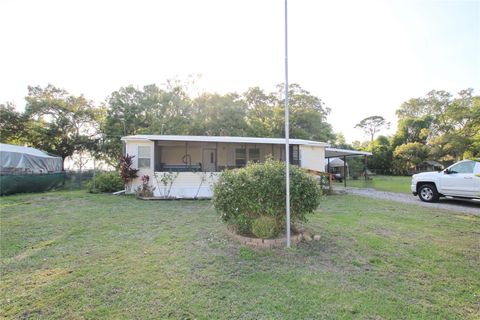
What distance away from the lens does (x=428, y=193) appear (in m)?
8.84

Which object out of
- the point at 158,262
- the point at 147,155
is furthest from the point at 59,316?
the point at 147,155

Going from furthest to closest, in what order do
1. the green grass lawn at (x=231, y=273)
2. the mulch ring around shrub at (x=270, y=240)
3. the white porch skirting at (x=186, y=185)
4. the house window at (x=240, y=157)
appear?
1. the house window at (x=240, y=157)
2. the white porch skirting at (x=186, y=185)
3. the mulch ring around shrub at (x=270, y=240)
4. the green grass lawn at (x=231, y=273)

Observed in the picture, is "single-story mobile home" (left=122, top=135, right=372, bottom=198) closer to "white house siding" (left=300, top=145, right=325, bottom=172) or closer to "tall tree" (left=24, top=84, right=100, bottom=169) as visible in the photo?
"white house siding" (left=300, top=145, right=325, bottom=172)

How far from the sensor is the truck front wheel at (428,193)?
8.68 metres

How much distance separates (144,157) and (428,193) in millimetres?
11802

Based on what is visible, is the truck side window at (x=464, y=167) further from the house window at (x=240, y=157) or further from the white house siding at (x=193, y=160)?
the house window at (x=240, y=157)

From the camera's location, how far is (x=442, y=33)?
7996 millimetres

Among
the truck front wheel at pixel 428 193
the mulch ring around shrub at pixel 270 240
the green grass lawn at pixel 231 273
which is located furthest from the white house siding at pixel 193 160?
the mulch ring around shrub at pixel 270 240

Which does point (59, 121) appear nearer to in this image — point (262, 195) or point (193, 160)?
point (193, 160)

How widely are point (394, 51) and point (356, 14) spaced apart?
3954mm

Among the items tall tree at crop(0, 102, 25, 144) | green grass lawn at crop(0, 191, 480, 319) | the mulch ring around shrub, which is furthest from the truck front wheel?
tall tree at crop(0, 102, 25, 144)

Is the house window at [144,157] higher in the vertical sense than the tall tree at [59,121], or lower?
lower

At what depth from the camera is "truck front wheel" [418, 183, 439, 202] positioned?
28.5ft

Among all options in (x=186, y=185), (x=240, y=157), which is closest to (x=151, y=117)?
(x=240, y=157)
